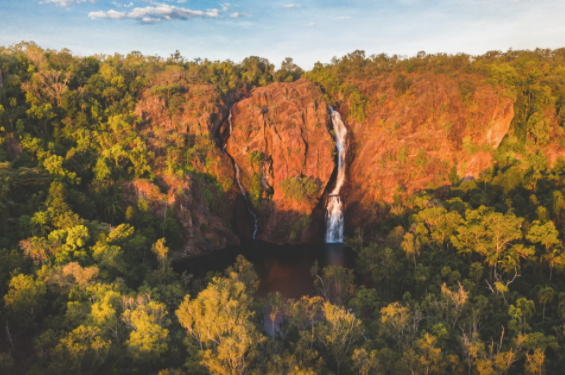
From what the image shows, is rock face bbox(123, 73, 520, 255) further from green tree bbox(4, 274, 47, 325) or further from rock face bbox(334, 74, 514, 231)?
green tree bbox(4, 274, 47, 325)

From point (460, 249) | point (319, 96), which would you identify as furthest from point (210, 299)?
point (319, 96)

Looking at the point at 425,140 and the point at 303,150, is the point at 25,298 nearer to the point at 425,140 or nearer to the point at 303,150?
the point at 303,150

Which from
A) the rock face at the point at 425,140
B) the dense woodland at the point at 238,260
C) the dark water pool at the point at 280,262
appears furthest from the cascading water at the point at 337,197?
the dense woodland at the point at 238,260

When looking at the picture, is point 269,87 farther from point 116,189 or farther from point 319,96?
point 116,189

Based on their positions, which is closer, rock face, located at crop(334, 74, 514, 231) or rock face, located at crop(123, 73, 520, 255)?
rock face, located at crop(123, 73, 520, 255)

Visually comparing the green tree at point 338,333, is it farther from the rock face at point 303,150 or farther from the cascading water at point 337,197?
the cascading water at point 337,197

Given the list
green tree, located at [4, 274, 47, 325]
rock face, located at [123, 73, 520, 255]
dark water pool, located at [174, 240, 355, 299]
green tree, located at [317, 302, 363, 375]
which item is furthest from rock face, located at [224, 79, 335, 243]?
green tree, located at [4, 274, 47, 325]

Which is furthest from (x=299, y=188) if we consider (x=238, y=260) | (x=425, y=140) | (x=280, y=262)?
(x=238, y=260)
